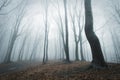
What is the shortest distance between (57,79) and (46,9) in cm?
2139

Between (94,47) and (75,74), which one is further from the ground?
(94,47)

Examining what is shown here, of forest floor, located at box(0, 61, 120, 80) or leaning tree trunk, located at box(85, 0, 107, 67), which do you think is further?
leaning tree trunk, located at box(85, 0, 107, 67)

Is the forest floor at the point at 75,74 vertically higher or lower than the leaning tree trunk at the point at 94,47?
lower

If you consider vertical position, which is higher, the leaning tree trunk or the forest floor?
the leaning tree trunk

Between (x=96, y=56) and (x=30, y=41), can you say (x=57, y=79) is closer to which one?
(x=96, y=56)

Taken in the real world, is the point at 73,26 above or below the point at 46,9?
below

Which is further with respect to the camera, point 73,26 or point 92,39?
point 73,26

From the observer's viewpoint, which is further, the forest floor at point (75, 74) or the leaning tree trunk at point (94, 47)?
the leaning tree trunk at point (94, 47)

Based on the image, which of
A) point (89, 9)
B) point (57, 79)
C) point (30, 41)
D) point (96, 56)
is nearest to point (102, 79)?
point (57, 79)

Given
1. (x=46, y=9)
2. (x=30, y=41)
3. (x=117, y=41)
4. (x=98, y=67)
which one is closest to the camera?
(x=98, y=67)

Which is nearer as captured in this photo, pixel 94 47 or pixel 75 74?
pixel 75 74

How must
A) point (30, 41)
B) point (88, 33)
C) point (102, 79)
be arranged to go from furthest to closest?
point (30, 41), point (88, 33), point (102, 79)

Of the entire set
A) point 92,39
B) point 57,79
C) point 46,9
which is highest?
point 46,9

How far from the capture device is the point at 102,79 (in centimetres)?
573
